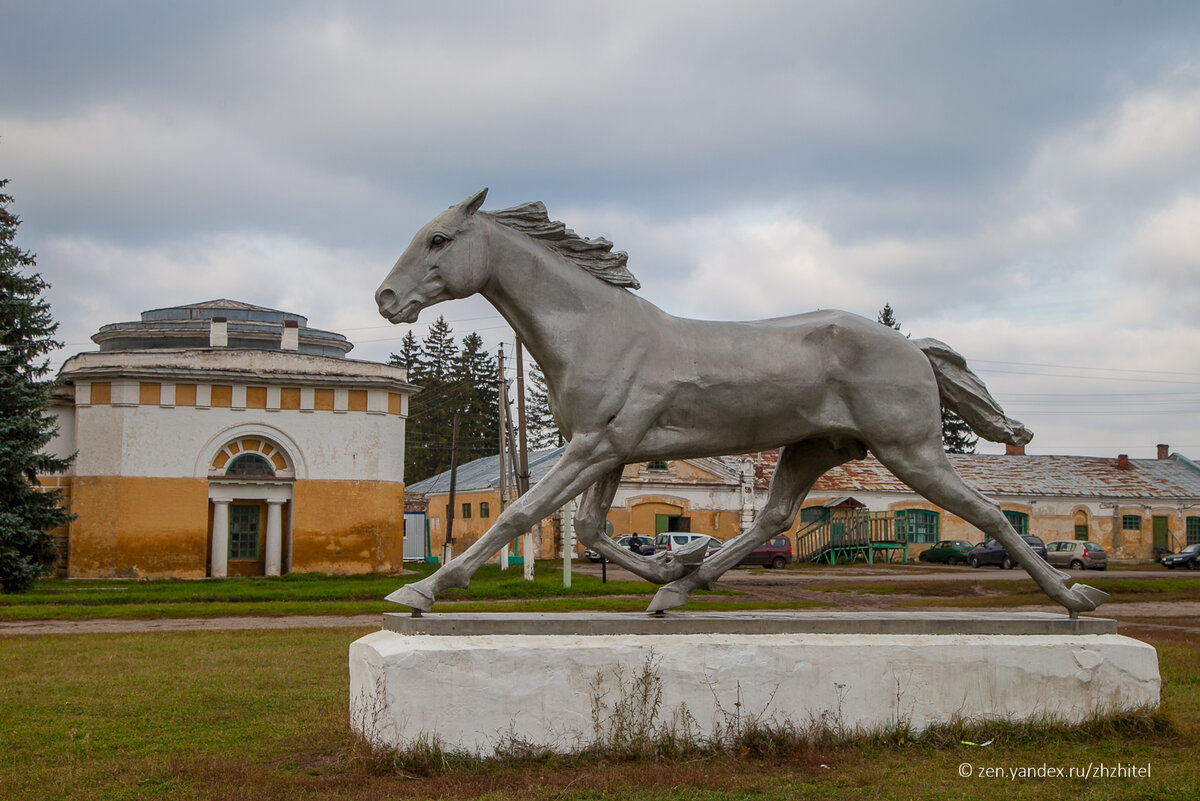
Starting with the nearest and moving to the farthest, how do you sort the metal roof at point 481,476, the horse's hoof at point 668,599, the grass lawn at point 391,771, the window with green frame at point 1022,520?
the grass lawn at point 391,771, the horse's hoof at point 668,599, the metal roof at point 481,476, the window with green frame at point 1022,520

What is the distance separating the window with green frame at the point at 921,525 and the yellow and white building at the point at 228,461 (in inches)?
889

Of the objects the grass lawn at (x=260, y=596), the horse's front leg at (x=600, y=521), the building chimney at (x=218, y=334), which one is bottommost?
the grass lawn at (x=260, y=596)

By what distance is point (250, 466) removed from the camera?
29.0 meters

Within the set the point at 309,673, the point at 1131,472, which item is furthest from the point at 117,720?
the point at 1131,472

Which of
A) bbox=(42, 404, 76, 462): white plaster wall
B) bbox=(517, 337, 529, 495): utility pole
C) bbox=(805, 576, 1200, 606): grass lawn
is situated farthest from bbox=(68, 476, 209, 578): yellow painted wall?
bbox=(805, 576, 1200, 606): grass lawn

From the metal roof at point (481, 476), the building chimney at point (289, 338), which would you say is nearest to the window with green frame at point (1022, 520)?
the metal roof at point (481, 476)

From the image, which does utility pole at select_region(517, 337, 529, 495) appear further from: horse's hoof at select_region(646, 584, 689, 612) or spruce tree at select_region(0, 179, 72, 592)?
horse's hoof at select_region(646, 584, 689, 612)

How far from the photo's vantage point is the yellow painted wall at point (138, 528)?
27.2 metres

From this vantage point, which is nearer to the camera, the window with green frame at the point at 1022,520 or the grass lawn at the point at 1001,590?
the grass lawn at the point at 1001,590

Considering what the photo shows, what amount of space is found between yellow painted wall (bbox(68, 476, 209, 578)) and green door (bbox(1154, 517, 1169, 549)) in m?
37.8

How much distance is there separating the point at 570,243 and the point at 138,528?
24413 mm

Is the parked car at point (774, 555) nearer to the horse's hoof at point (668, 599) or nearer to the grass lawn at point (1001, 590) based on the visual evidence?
the grass lawn at point (1001, 590)

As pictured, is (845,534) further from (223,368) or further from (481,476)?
(223,368)

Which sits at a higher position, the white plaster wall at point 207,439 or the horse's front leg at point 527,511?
the white plaster wall at point 207,439
